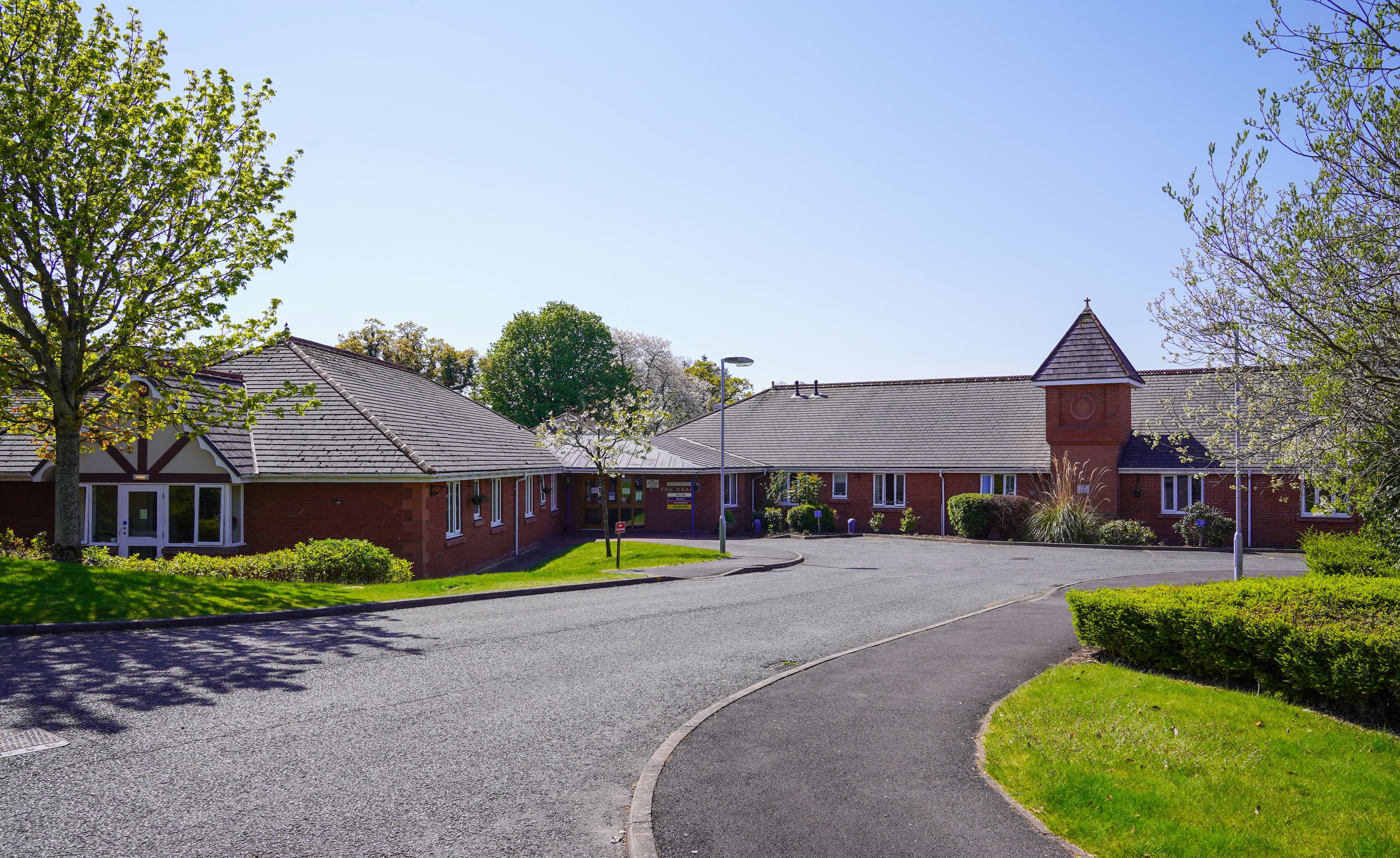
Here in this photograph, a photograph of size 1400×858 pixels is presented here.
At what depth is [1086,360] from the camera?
114 ft

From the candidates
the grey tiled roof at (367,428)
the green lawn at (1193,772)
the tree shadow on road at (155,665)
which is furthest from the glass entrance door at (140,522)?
the green lawn at (1193,772)

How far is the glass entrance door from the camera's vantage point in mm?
21234

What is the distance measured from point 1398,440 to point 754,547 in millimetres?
19910

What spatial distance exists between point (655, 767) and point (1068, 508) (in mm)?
27932

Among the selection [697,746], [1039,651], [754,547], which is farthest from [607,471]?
[697,746]

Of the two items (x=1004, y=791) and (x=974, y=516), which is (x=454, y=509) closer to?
(x=974, y=516)

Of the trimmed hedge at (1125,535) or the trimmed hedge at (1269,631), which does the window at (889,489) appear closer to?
the trimmed hedge at (1125,535)

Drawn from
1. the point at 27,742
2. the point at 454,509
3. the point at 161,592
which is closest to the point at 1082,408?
the point at 454,509

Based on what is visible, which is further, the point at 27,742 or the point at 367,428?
the point at 367,428

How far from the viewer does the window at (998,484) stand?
35344 mm

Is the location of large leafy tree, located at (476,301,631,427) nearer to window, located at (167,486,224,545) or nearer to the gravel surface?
window, located at (167,486,224,545)

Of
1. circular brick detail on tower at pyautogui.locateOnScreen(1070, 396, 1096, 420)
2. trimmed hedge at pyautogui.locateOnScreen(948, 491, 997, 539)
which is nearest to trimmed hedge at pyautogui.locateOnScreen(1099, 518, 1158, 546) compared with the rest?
trimmed hedge at pyautogui.locateOnScreen(948, 491, 997, 539)

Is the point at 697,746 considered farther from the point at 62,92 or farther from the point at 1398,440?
the point at 62,92

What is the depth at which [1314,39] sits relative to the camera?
9305mm
